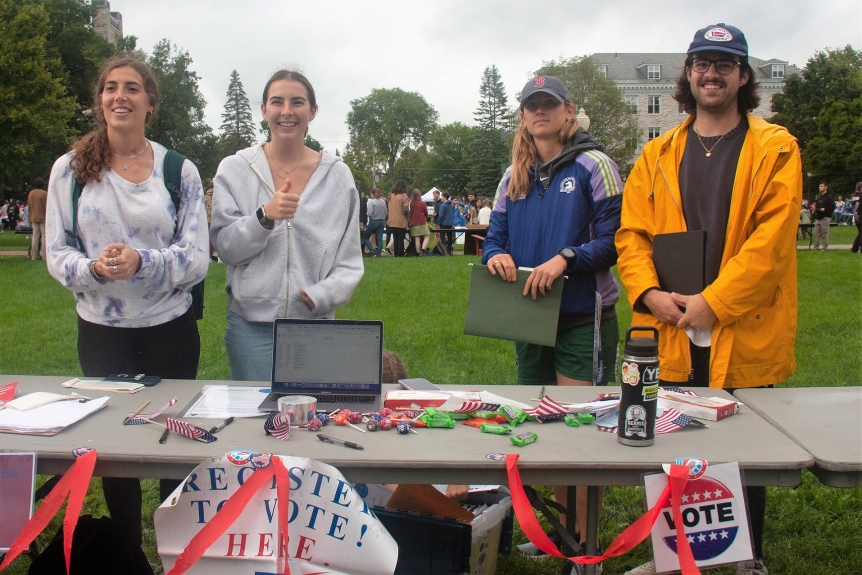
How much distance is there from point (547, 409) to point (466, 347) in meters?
4.10

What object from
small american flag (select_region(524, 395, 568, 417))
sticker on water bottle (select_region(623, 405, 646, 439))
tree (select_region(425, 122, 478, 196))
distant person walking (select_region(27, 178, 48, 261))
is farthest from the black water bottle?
tree (select_region(425, 122, 478, 196))

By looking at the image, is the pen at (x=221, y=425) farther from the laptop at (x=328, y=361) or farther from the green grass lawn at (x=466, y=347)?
the green grass lawn at (x=466, y=347)

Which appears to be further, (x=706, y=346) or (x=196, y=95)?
(x=196, y=95)

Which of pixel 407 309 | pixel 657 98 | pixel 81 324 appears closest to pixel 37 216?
pixel 407 309

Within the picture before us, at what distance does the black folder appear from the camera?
100 inches

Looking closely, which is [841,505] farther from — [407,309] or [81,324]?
[407,309]

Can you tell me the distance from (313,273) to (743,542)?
1802 millimetres

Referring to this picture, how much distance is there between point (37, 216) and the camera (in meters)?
14.5

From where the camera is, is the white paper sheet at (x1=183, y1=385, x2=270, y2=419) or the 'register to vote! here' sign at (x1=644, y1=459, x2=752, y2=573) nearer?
the 'register to vote! here' sign at (x1=644, y1=459, x2=752, y2=573)

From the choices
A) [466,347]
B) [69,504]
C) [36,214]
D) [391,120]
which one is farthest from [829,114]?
[391,120]

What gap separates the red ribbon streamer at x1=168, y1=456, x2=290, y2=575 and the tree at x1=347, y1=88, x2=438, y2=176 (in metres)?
86.2

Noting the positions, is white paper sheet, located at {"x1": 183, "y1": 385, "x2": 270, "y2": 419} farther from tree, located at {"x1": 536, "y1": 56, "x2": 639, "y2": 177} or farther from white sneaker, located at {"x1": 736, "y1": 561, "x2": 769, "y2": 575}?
tree, located at {"x1": 536, "y1": 56, "x2": 639, "y2": 177}

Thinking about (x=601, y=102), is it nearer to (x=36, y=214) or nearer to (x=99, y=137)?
(x=36, y=214)

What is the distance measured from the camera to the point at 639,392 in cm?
193
